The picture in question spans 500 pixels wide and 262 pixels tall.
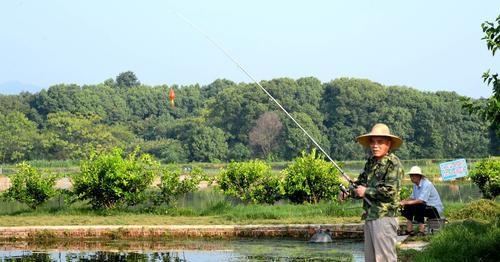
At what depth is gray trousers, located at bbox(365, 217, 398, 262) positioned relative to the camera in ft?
22.9

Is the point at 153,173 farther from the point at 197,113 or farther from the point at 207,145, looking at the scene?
the point at 197,113

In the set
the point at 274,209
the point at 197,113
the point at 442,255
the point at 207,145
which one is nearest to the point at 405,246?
the point at 442,255

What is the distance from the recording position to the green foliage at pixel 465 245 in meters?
8.45

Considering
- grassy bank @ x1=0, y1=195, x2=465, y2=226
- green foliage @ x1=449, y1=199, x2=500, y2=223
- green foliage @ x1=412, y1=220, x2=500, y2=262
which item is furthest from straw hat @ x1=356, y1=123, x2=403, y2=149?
grassy bank @ x1=0, y1=195, x2=465, y2=226

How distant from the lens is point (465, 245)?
8.80 m

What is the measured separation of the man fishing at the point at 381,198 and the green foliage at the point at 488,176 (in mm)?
11102

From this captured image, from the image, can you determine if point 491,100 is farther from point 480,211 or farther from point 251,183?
point 251,183

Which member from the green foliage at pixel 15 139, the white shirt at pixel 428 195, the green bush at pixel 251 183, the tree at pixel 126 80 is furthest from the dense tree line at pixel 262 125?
the white shirt at pixel 428 195

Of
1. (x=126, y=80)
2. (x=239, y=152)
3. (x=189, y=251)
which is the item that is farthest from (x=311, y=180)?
(x=126, y=80)

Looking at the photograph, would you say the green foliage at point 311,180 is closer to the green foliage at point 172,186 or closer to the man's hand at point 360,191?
the green foliage at point 172,186

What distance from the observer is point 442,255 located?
870 cm

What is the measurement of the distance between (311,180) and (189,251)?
538cm

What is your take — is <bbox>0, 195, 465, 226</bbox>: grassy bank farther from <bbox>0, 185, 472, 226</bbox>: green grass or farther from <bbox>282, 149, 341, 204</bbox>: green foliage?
<bbox>282, 149, 341, 204</bbox>: green foliage

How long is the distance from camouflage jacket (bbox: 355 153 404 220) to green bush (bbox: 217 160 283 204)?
10.0 m
